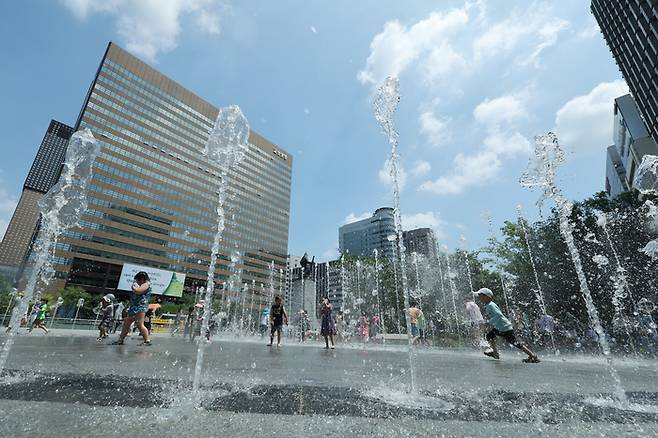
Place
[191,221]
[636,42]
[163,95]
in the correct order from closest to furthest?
[636,42]
[163,95]
[191,221]

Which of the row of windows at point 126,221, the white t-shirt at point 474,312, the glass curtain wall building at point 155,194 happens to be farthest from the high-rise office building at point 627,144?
the row of windows at point 126,221

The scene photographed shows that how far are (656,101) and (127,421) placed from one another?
4139 centimetres

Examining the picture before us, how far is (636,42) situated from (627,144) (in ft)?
64.5

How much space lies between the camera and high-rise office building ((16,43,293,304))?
75.1m

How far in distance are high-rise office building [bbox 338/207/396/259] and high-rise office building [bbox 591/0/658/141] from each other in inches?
2152

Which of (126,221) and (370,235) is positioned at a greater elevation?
(370,235)

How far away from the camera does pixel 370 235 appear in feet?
344

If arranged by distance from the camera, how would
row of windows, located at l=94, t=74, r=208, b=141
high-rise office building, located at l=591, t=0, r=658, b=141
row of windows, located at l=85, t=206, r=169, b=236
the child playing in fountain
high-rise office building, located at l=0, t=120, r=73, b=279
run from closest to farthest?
the child playing in fountain, high-rise office building, located at l=591, t=0, r=658, b=141, row of windows, located at l=85, t=206, r=169, b=236, row of windows, located at l=94, t=74, r=208, b=141, high-rise office building, located at l=0, t=120, r=73, b=279

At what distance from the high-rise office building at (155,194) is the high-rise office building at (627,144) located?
92478mm

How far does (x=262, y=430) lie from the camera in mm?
1854

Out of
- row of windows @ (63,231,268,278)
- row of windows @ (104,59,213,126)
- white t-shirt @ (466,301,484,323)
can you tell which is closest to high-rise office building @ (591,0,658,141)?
white t-shirt @ (466,301,484,323)

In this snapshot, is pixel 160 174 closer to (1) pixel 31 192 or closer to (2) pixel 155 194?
(2) pixel 155 194

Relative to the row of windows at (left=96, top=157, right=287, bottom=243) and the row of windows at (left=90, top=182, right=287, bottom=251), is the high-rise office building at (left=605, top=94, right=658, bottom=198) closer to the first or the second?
the row of windows at (left=90, top=182, right=287, bottom=251)

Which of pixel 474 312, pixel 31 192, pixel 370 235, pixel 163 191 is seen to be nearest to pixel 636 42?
pixel 474 312
